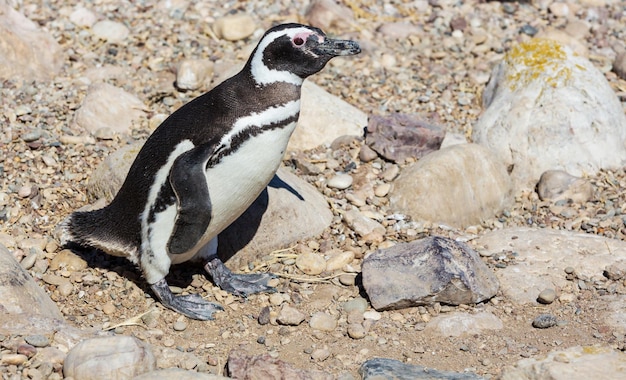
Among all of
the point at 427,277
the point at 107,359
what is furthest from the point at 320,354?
the point at 107,359

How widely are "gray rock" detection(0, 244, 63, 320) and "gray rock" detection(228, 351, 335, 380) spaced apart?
2.96ft

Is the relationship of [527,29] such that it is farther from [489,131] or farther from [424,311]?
[424,311]

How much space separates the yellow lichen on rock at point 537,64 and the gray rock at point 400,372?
9.85ft

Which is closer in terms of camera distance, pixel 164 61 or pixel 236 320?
pixel 236 320

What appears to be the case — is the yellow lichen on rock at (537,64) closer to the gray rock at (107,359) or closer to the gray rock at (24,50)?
the gray rock at (24,50)

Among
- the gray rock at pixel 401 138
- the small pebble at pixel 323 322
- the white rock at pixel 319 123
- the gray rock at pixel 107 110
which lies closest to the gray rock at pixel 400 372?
the small pebble at pixel 323 322

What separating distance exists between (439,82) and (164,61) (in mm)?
2130

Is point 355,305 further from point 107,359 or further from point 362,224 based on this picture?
point 107,359

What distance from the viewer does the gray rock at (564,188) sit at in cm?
570

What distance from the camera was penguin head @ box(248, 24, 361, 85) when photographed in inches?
168

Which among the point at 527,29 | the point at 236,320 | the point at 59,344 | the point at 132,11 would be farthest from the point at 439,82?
the point at 59,344

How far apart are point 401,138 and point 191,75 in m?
1.65

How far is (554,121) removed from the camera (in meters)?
5.98

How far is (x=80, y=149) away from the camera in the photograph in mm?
5668
